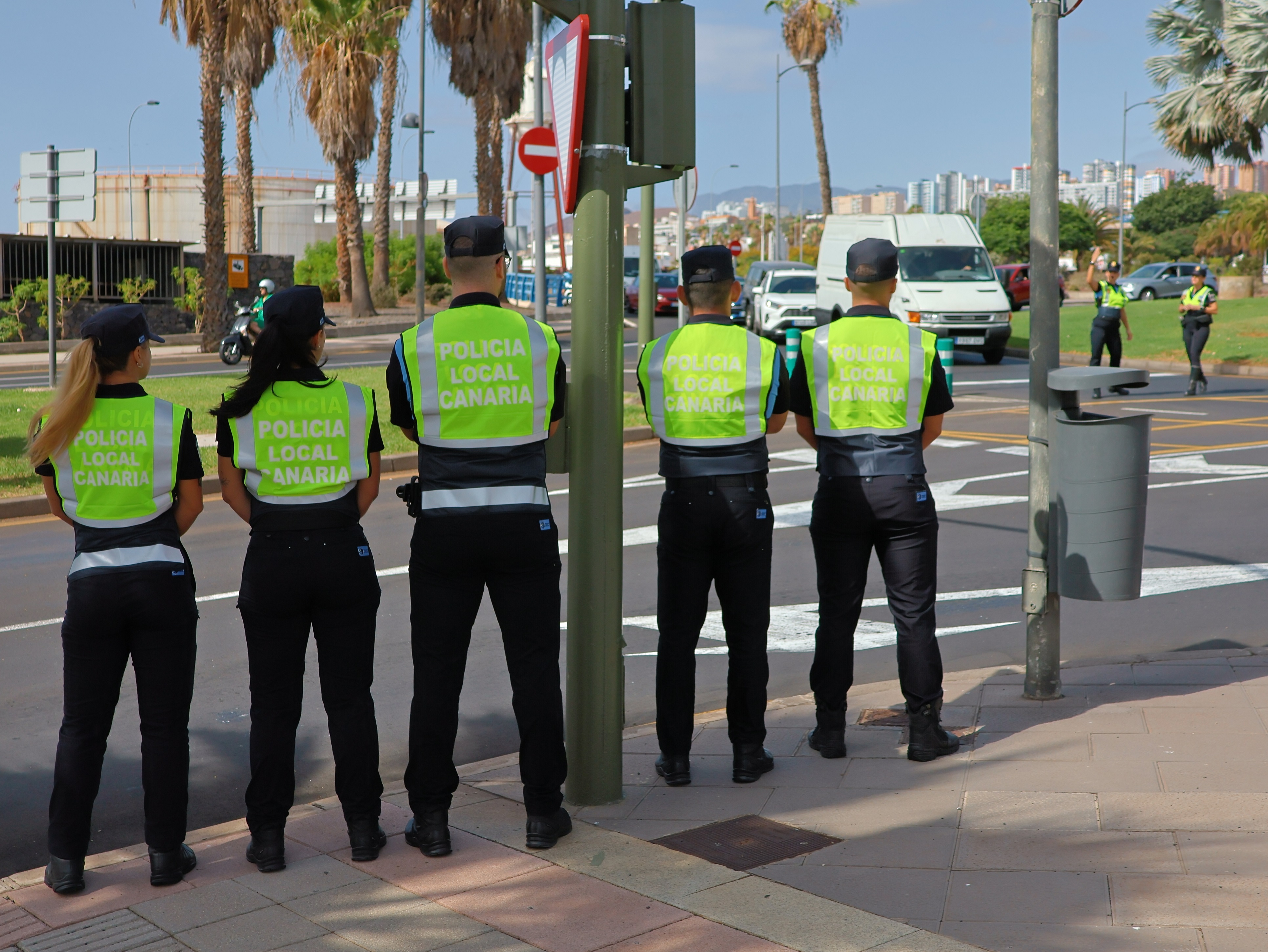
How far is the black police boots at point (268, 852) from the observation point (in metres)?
4.17

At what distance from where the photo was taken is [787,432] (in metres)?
16.4

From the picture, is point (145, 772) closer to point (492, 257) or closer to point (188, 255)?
point (492, 257)

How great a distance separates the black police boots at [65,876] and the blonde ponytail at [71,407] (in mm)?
1237

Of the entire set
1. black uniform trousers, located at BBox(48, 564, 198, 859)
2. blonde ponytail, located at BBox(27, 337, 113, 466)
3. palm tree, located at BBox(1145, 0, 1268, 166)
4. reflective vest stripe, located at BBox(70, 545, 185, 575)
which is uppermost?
palm tree, located at BBox(1145, 0, 1268, 166)

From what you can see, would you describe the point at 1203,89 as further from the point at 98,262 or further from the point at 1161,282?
the point at 98,262

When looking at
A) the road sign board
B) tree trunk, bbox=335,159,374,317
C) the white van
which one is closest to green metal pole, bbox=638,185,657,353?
the road sign board

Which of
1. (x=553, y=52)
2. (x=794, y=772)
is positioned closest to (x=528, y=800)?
(x=794, y=772)

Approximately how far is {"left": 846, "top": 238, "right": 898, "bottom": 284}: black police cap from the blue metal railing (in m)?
31.8

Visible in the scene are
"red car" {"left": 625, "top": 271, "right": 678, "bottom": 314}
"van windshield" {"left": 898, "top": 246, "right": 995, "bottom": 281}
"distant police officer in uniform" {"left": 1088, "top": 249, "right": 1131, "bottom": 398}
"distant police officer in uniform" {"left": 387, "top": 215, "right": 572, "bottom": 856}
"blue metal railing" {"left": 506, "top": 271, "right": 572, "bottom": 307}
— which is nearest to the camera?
"distant police officer in uniform" {"left": 387, "top": 215, "right": 572, "bottom": 856}

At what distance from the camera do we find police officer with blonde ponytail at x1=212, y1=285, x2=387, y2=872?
418 cm

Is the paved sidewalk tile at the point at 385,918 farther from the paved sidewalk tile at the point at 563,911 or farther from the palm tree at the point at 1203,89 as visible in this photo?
the palm tree at the point at 1203,89

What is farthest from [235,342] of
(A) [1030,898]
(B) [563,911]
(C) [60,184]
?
(A) [1030,898]

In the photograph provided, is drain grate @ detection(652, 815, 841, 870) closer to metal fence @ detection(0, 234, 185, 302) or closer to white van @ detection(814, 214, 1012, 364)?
white van @ detection(814, 214, 1012, 364)

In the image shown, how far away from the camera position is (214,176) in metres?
28.0
